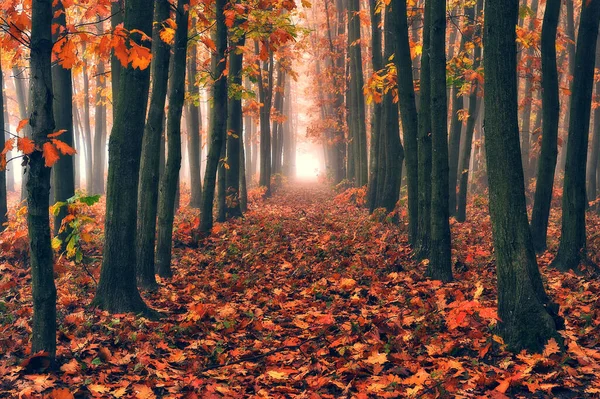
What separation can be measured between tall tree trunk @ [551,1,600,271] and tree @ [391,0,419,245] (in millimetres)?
2753

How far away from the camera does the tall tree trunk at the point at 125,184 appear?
642cm

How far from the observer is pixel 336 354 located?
5.48 metres

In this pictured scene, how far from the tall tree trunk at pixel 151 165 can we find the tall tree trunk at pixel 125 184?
1.25 metres

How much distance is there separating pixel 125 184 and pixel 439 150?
4798 millimetres

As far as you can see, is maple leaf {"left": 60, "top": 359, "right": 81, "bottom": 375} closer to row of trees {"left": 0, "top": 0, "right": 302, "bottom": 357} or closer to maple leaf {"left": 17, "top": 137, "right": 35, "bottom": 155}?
row of trees {"left": 0, "top": 0, "right": 302, "bottom": 357}

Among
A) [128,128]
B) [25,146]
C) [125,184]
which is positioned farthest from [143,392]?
[128,128]

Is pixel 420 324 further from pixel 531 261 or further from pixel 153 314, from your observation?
pixel 153 314

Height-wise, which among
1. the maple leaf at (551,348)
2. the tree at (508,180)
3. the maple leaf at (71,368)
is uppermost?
the tree at (508,180)

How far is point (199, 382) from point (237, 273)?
14.5 ft

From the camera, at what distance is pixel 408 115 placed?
1036cm

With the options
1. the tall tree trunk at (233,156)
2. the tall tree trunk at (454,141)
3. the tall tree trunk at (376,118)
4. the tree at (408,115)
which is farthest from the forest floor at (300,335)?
the tall tree trunk at (376,118)

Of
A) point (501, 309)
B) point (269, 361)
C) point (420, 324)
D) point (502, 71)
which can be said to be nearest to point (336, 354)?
point (269, 361)

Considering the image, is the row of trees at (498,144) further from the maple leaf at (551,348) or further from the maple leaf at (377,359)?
the maple leaf at (377,359)

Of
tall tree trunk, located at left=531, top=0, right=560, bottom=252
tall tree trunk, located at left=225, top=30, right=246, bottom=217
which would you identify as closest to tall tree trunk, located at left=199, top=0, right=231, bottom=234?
tall tree trunk, located at left=225, top=30, right=246, bottom=217
